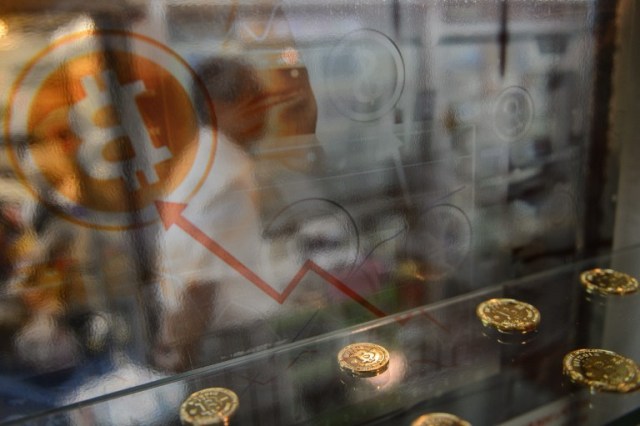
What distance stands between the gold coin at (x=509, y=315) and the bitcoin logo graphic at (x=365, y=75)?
0.43m

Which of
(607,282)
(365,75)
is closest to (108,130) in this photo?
(365,75)

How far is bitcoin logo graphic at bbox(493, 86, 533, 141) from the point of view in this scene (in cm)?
98

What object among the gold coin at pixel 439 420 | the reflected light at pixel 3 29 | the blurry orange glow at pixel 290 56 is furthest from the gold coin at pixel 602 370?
the reflected light at pixel 3 29

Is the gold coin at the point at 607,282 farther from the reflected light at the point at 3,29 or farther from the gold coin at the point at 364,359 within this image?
the reflected light at the point at 3,29

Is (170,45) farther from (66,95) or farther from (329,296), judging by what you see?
(329,296)

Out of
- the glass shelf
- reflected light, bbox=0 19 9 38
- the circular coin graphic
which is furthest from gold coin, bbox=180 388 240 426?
reflected light, bbox=0 19 9 38

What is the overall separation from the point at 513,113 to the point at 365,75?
34cm

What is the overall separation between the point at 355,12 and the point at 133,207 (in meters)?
0.47

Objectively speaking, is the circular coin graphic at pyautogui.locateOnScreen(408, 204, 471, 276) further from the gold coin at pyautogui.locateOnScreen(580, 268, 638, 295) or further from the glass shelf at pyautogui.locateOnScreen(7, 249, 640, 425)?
the gold coin at pyautogui.locateOnScreen(580, 268, 638, 295)

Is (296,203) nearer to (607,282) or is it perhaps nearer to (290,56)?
(290,56)

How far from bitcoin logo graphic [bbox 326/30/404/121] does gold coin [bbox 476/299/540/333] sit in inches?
16.8

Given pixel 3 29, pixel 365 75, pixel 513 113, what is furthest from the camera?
pixel 513 113

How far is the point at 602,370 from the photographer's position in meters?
0.80

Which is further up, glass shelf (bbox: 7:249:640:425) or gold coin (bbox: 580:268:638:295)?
gold coin (bbox: 580:268:638:295)
